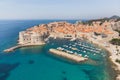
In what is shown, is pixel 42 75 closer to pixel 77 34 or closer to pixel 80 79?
pixel 80 79

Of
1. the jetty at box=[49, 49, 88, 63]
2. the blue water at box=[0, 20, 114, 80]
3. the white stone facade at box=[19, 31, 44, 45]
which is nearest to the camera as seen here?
the blue water at box=[0, 20, 114, 80]

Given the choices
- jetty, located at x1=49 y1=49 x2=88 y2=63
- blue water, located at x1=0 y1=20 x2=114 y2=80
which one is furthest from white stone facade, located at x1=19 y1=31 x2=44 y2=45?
jetty, located at x1=49 y1=49 x2=88 y2=63

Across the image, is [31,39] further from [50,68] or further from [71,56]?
[50,68]

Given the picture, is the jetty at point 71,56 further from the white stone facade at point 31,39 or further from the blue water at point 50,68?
the white stone facade at point 31,39

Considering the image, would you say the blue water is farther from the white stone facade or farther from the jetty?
the white stone facade

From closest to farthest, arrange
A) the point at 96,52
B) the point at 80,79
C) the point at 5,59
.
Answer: the point at 80,79 < the point at 5,59 < the point at 96,52

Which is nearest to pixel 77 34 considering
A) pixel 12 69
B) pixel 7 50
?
pixel 7 50

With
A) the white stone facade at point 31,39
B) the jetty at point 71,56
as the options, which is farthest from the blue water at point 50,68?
the white stone facade at point 31,39

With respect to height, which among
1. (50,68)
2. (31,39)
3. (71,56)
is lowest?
(50,68)

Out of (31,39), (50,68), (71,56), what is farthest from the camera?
(31,39)

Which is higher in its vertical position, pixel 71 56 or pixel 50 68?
pixel 71 56

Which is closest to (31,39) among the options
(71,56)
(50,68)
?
(71,56)
